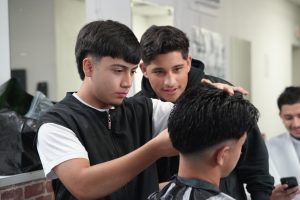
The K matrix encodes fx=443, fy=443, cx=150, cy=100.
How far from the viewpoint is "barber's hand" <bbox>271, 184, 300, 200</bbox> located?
2.24m

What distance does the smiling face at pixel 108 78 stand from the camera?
1284 mm

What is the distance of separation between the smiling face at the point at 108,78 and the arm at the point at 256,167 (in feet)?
2.07

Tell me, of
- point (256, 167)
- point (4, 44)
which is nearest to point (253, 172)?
point (256, 167)

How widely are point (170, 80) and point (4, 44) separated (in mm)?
1178

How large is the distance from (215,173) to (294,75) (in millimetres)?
7131

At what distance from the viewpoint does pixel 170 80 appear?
1.67m

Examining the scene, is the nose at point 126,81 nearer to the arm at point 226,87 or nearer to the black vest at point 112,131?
the black vest at point 112,131

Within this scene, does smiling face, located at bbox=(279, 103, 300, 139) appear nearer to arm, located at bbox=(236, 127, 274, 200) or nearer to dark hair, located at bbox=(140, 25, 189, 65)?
arm, located at bbox=(236, 127, 274, 200)

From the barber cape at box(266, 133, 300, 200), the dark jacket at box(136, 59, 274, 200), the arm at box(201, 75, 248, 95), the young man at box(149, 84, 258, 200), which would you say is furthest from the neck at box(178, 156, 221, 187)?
the barber cape at box(266, 133, 300, 200)

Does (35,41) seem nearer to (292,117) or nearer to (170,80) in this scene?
(170,80)

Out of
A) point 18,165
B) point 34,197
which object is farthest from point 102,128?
point 34,197

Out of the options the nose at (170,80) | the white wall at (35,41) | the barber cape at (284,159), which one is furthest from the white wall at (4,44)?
the barber cape at (284,159)

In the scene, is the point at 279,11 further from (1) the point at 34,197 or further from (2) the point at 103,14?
(1) the point at 34,197

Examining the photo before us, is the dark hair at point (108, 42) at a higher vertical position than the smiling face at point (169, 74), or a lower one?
higher
